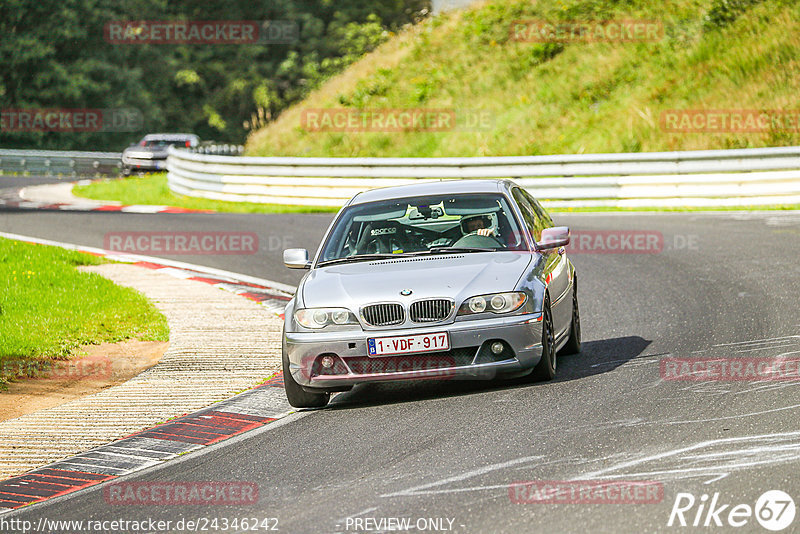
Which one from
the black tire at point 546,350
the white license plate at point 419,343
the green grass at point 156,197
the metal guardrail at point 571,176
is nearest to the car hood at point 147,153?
the green grass at point 156,197

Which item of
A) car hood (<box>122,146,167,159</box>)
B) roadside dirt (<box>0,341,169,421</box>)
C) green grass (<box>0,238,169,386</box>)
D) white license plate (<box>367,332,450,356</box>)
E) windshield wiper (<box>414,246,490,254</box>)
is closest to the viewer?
white license plate (<box>367,332,450,356</box>)

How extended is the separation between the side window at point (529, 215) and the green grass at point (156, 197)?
1490 centimetres

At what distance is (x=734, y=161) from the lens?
20750 mm

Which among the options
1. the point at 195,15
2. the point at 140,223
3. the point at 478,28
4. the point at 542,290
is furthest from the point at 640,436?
the point at 195,15

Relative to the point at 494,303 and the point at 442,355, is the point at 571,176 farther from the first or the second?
the point at 442,355

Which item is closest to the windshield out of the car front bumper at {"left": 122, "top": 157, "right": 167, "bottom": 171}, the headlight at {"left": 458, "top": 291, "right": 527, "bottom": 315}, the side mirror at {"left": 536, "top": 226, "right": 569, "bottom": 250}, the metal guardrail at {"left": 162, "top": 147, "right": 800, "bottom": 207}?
the side mirror at {"left": 536, "top": 226, "right": 569, "bottom": 250}

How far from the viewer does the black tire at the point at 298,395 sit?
26.4ft

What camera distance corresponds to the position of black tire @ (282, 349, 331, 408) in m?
8.04

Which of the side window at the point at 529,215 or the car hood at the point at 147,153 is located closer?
the side window at the point at 529,215

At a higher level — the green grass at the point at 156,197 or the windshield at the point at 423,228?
the windshield at the point at 423,228

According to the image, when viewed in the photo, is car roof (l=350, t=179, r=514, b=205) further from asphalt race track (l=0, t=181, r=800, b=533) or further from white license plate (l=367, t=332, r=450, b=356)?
white license plate (l=367, t=332, r=450, b=356)

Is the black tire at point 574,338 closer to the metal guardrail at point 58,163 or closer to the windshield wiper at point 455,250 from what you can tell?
the windshield wiper at point 455,250

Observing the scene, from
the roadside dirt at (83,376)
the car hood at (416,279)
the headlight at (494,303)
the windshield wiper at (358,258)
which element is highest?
the windshield wiper at (358,258)

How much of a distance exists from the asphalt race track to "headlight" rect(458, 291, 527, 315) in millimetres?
601
